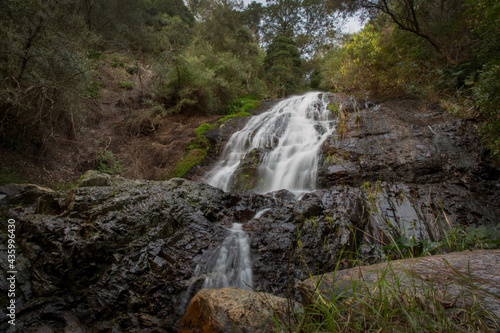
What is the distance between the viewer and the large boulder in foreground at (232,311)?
1.68 m

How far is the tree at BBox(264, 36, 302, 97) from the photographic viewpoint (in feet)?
51.7

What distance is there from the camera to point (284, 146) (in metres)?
7.77

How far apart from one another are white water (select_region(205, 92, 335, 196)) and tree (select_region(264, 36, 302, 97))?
530 cm

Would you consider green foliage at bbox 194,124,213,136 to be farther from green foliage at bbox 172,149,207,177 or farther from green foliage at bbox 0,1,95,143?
green foliage at bbox 0,1,95,143

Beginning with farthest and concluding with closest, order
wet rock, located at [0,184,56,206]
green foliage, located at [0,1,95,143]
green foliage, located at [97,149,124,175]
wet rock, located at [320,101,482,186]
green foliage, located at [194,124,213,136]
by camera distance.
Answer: green foliage, located at [194,124,213,136] < green foliage, located at [97,149,124,175] < wet rock, located at [320,101,482,186] < green foliage, located at [0,1,95,143] < wet rock, located at [0,184,56,206]

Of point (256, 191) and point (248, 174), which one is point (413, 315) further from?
point (248, 174)

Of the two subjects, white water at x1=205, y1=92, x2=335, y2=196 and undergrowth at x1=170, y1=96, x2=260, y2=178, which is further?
undergrowth at x1=170, y1=96, x2=260, y2=178

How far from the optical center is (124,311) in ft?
8.70

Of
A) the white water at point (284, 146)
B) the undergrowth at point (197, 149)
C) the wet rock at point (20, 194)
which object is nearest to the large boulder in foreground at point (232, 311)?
the wet rock at point (20, 194)

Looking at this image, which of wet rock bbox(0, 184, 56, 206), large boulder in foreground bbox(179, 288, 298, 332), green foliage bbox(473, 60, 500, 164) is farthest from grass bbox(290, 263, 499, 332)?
wet rock bbox(0, 184, 56, 206)

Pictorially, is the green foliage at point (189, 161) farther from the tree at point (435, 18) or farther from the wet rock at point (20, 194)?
the tree at point (435, 18)

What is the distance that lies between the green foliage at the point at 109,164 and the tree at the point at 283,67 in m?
10.8

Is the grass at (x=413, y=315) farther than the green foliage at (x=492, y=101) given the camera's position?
No

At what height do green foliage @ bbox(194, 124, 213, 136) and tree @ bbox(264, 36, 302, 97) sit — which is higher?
tree @ bbox(264, 36, 302, 97)
